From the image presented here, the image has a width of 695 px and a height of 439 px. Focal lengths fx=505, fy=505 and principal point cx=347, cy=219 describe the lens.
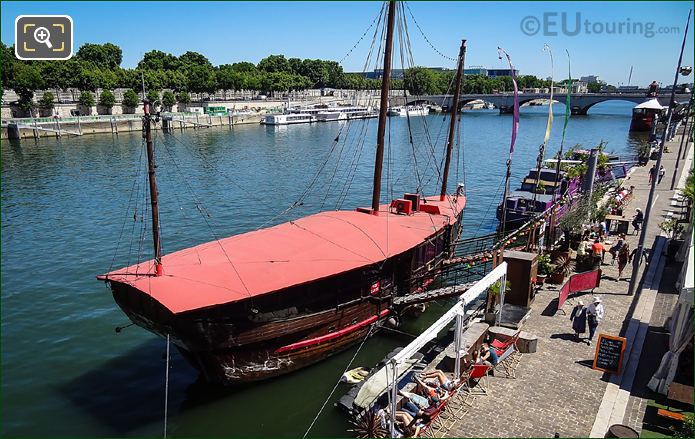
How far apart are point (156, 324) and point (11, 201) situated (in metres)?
33.7

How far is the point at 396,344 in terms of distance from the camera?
62.2ft

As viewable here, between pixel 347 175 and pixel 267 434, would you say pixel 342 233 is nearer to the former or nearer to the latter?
pixel 267 434

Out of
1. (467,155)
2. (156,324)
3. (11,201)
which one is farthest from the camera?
(467,155)

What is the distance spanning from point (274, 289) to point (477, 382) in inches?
247

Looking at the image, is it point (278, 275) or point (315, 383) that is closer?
point (278, 275)

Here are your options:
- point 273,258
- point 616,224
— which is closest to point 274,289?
point 273,258

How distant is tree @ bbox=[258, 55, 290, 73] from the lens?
169 meters

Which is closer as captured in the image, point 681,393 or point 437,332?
point 681,393

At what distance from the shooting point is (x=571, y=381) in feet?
46.0

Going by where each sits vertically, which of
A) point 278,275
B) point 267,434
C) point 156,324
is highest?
point 278,275

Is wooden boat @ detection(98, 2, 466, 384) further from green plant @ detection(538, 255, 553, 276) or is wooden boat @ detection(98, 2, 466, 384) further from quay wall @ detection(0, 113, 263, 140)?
quay wall @ detection(0, 113, 263, 140)

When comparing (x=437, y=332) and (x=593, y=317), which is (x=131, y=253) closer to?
(x=437, y=332)

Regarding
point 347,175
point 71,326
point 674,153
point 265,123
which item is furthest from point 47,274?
point 265,123

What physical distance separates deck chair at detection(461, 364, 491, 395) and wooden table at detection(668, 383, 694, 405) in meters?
4.36
